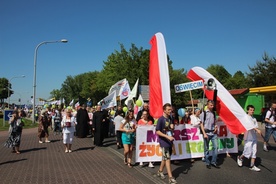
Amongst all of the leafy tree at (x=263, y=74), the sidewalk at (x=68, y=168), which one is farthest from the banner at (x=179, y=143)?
the leafy tree at (x=263, y=74)

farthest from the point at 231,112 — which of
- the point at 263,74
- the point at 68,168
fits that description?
the point at 263,74

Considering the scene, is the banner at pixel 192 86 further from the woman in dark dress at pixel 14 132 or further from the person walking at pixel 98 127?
the woman in dark dress at pixel 14 132

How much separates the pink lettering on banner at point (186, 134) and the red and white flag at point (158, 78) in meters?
1.12

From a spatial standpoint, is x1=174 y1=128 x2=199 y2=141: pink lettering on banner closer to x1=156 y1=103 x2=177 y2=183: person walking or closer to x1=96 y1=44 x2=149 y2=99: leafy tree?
x1=156 y1=103 x2=177 y2=183: person walking

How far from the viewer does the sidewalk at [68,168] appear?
6.29m

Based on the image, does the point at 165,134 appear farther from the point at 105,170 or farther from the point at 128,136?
the point at 105,170

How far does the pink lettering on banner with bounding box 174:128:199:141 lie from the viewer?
323 inches

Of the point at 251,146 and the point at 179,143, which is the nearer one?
the point at 251,146

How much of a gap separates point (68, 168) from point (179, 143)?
11.1 ft

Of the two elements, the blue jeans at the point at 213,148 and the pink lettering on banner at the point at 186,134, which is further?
the pink lettering on banner at the point at 186,134

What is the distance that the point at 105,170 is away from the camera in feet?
23.7

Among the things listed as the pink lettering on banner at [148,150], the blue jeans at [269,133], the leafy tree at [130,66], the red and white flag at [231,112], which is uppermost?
the leafy tree at [130,66]

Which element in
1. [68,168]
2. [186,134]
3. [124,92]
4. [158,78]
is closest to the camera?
[68,168]

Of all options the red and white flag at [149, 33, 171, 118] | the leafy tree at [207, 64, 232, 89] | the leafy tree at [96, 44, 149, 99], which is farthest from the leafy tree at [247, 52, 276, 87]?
the leafy tree at [207, 64, 232, 89]
